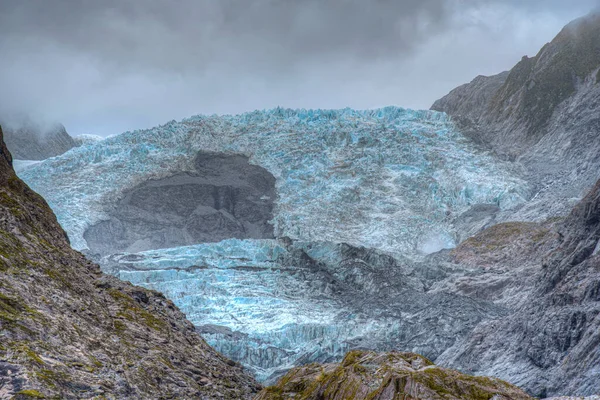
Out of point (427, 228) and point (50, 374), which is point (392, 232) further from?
point (50, 374)

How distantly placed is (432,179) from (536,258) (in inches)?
1051

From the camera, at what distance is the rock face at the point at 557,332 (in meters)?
29.6

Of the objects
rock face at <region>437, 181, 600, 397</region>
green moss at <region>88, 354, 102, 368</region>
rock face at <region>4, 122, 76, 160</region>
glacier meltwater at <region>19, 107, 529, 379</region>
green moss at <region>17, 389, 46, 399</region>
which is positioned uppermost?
rock face at <region>4, 122, 76, 160</region>

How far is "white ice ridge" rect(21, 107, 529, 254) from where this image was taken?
7256cm

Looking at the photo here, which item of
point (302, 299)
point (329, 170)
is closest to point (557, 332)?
point (302, 299)

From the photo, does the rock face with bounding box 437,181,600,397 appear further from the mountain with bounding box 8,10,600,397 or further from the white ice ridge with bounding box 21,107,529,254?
the white ice ridge with bounding box 21,107,529,254

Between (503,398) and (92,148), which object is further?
(92,148)

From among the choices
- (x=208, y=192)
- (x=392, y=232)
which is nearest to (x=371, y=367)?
(x=392, y=232)

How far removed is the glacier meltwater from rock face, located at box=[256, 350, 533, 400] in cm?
2705

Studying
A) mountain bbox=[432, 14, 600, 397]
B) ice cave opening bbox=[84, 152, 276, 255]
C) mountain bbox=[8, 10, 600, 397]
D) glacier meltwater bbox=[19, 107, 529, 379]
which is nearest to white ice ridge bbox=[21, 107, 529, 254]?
glacier meltwater bbox=[19, 107, 529, 379]

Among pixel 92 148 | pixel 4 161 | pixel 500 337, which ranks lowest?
pixel 500 337

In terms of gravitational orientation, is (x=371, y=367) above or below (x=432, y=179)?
below

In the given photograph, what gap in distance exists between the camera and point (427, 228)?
71625mm

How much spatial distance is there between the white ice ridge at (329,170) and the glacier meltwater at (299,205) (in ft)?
0.57
